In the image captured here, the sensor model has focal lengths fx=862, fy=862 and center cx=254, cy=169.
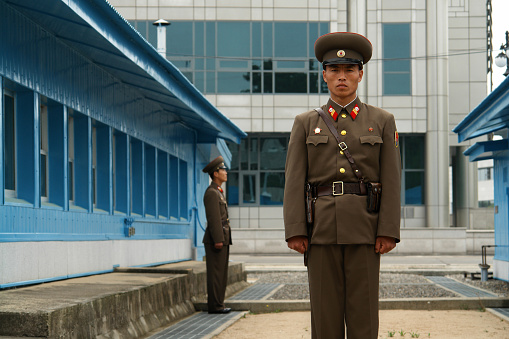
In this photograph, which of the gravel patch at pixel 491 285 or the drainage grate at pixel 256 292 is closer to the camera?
the drainage grate at pixel 256 292

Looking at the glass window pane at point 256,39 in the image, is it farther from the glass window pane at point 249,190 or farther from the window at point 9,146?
the window at point 9,146

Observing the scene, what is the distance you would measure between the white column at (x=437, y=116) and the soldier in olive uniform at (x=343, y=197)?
113 feet

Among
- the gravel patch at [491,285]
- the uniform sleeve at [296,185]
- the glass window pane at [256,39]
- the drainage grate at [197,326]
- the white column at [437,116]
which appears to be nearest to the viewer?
the uniform sleeve at [296,185]

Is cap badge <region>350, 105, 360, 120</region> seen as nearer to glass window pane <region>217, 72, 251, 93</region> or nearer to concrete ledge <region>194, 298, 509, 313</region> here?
concrete ledge <region>194, 298, 509, 313</region>

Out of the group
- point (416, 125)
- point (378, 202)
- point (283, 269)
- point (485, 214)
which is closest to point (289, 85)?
point (416, 125)

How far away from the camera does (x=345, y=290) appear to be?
532 centimetres

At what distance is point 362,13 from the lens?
39844mm

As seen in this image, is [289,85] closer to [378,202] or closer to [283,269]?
[283,269]

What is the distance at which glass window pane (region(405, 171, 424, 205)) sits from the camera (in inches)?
1597

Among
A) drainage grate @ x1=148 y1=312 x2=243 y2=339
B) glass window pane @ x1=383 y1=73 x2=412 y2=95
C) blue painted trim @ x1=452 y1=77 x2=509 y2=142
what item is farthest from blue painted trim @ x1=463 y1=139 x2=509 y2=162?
glass window pane @ x1=383 y1=73 x2=412 y2=95

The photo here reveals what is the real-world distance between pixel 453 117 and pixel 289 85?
9145 millimetres

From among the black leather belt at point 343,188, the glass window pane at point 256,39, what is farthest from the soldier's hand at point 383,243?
the glass window pane at point 256,39

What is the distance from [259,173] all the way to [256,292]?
1002 inches

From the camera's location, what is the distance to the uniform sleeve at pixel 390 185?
5293mm
